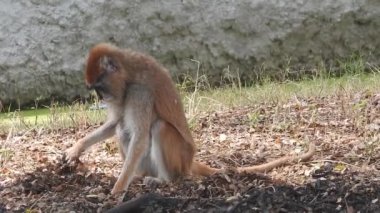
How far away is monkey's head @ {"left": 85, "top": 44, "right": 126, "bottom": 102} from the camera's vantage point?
6641 millimetres

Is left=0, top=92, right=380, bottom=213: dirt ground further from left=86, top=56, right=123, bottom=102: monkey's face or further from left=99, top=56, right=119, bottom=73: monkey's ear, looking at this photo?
left=99, top=56, right=119, bottom=73: monkey's ear

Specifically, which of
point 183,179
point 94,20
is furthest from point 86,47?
point 183,179

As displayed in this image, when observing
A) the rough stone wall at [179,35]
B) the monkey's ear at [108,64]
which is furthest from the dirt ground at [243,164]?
the rough stone wall at [179,35]

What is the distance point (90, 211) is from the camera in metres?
5.77

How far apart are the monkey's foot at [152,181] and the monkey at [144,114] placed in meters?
0.01

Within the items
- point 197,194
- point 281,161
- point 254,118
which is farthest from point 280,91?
point 197,194

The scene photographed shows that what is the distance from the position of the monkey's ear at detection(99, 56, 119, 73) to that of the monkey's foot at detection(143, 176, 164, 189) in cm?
83

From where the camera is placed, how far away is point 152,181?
6.73 m

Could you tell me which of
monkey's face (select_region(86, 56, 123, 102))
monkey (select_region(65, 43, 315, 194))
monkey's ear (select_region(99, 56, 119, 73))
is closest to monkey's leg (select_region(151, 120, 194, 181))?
monkey (select_region(65, 43, 315, 194))

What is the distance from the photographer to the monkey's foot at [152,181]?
6641 millimetres

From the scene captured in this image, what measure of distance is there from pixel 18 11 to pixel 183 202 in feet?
19.1

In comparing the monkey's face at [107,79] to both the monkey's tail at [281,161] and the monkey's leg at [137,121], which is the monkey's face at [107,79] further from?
the monkey's tail at [281,161]

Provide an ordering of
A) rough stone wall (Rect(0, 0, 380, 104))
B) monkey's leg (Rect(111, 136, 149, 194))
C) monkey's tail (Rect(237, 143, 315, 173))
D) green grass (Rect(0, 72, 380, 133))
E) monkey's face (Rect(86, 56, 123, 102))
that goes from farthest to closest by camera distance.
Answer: rough stone wall (Rect(0, 0, 380, 104)) → green grass (Rect(0, 72, 380, 133)) → monkey's tail (Rect(237, 143, 315, 173)) → monkey's face (Rect(86, 56, 123, 102)) → monkey's leg (Rect(111, 136, 149, 194))

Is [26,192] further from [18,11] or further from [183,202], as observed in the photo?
[18,11]
